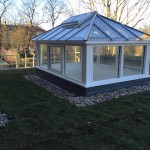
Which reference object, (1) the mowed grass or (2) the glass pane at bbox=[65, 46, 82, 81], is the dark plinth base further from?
(1) the mowed grass

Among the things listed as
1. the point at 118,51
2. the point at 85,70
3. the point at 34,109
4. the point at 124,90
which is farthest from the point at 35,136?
the point at 118,51

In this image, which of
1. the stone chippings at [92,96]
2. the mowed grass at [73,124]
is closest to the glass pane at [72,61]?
the stone chippings at [92,96]

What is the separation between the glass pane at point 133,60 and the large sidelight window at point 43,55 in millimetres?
3951

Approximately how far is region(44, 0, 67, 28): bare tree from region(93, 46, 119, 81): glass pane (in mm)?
22145

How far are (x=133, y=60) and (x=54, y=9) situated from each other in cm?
2436

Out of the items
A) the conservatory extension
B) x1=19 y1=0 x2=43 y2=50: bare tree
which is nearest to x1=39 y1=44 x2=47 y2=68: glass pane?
the conservatory extension

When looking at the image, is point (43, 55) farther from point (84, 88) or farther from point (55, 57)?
point (84, 88)

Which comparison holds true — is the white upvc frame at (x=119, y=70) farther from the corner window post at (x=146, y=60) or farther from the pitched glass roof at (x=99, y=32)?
the pitched glass roof at (x=99, y=32)

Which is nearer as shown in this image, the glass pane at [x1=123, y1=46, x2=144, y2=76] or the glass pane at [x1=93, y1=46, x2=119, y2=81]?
the glass pane at [x1=93, y1=46, x2=119, y2=81]

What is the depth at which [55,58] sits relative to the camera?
8.42 meters

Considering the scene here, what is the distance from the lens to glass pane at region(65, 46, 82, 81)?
7.36 metres

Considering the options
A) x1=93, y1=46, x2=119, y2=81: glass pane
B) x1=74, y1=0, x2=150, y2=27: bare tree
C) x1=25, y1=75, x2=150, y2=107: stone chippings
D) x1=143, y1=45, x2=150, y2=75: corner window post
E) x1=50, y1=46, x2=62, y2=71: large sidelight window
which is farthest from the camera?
x1=74, y1=0, x2=150, y2=27: bare tree

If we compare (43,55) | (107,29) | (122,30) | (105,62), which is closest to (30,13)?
(43,55)

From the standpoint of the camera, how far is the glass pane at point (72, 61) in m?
7.36
